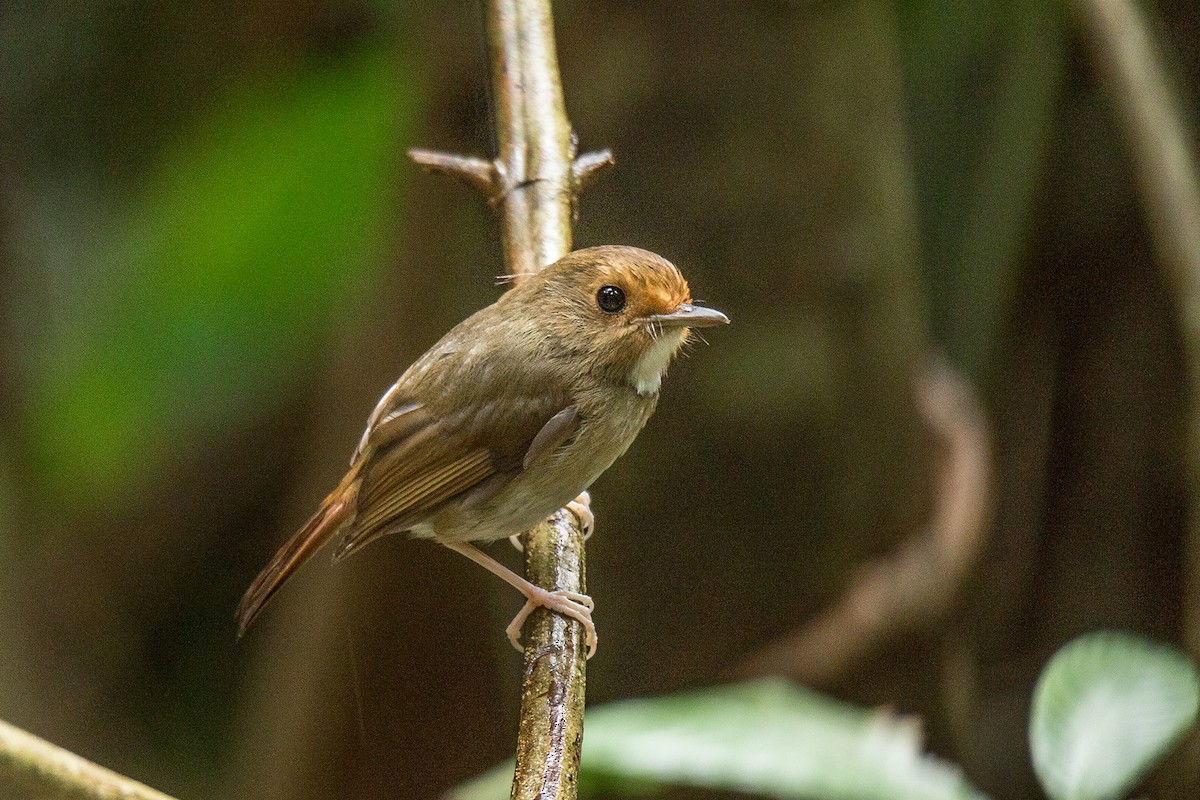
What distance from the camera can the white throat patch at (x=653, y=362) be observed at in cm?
257

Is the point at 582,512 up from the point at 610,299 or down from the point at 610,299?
down

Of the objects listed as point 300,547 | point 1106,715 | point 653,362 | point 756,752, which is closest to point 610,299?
point 653,362

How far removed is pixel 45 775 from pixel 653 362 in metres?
1.51

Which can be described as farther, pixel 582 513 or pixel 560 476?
pixel 582 513

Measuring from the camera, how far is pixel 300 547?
2477 millimetres

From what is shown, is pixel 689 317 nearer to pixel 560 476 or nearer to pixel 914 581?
pixel 560 476

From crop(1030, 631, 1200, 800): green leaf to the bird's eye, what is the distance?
108cm

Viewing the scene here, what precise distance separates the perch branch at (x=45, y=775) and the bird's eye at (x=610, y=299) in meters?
1.39

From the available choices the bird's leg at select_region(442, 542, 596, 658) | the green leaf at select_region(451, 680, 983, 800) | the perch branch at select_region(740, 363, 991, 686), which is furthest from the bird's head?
the perch branch at select_region(740, 363, 991, 686)

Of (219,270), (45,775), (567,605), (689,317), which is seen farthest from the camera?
(219,270)

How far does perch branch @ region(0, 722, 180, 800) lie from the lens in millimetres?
1348

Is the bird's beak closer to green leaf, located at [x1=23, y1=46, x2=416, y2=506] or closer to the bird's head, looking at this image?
the bird's head

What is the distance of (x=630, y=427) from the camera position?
8.54ft

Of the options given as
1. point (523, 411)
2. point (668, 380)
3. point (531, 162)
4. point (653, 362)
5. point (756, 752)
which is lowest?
point (756, 752)
